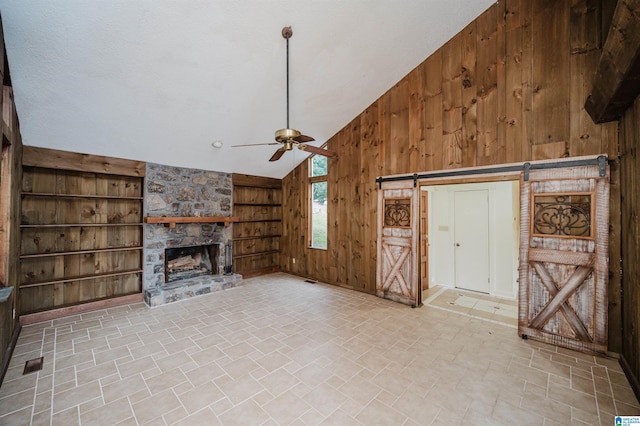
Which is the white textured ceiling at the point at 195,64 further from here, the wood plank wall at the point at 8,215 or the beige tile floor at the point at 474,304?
the beige tile floor at the point at 474,304

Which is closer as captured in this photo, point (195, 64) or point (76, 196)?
point (195, 64)

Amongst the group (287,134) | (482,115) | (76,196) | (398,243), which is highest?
(482,115)

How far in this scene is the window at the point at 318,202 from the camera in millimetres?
6098

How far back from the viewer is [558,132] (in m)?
3.22

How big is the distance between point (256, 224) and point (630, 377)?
6335 millimetres

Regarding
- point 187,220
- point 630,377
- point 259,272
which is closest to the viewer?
point 630,377

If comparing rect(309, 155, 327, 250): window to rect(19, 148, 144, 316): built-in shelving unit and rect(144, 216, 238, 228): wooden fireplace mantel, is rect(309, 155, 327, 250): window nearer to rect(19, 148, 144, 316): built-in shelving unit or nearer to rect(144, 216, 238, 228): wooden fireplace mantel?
rect(144, 216, 238, 228): wooden fireplace mantel

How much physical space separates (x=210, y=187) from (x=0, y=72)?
3.55 metres

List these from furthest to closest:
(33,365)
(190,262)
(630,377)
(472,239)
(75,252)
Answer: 1. (190,262)
2. (472,239)
3. (75,252)
4. (33,365)
5. (630,377)

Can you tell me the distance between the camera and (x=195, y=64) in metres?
3.25

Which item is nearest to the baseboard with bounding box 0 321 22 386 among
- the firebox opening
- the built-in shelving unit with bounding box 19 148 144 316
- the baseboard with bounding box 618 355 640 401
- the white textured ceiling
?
the built-in shelving unit with bounding box 19 148 144 316

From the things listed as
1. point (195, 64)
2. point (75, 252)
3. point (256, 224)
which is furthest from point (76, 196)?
point (256, 224)

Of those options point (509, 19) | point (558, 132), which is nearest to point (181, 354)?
point (558, 132)

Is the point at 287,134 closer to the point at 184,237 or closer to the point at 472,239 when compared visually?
the point at 184,237
